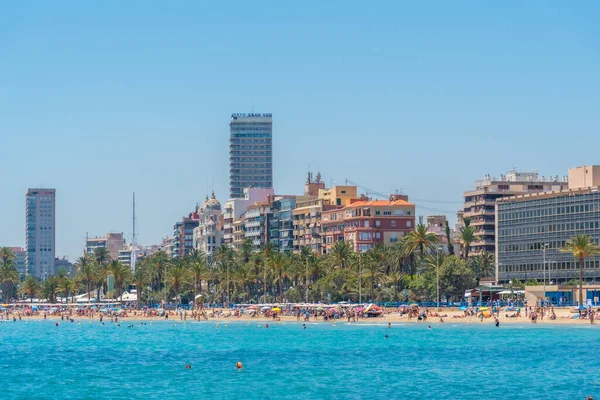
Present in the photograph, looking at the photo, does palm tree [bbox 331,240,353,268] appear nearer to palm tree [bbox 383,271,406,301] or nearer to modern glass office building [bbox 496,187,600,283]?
palm tree [bbox 383,271,406,301]

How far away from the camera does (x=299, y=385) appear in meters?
74.7

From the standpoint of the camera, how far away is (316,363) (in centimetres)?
9031

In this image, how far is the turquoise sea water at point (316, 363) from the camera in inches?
2817

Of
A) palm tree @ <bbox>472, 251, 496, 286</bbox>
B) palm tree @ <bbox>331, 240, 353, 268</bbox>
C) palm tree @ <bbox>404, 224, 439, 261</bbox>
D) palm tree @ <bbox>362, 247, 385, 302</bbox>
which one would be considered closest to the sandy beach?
palm tree @ <bbox>362, 247, 385, 302</bbox>

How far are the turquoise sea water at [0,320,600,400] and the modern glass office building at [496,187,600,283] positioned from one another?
36.7 m

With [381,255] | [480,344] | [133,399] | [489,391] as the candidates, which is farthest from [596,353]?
[381,255]

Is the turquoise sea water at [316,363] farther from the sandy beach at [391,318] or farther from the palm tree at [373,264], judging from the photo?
the palm tree at [373,264]

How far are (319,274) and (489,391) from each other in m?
115

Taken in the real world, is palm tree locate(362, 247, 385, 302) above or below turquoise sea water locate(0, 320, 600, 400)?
above

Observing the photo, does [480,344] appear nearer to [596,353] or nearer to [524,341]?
[524,341]

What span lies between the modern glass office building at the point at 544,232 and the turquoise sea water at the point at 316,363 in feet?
121

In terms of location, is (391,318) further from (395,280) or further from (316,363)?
(316,363)

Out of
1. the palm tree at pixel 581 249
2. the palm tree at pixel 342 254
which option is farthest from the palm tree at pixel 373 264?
the palm tree at pixel 581 249

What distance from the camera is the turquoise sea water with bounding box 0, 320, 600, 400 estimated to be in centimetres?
7156
